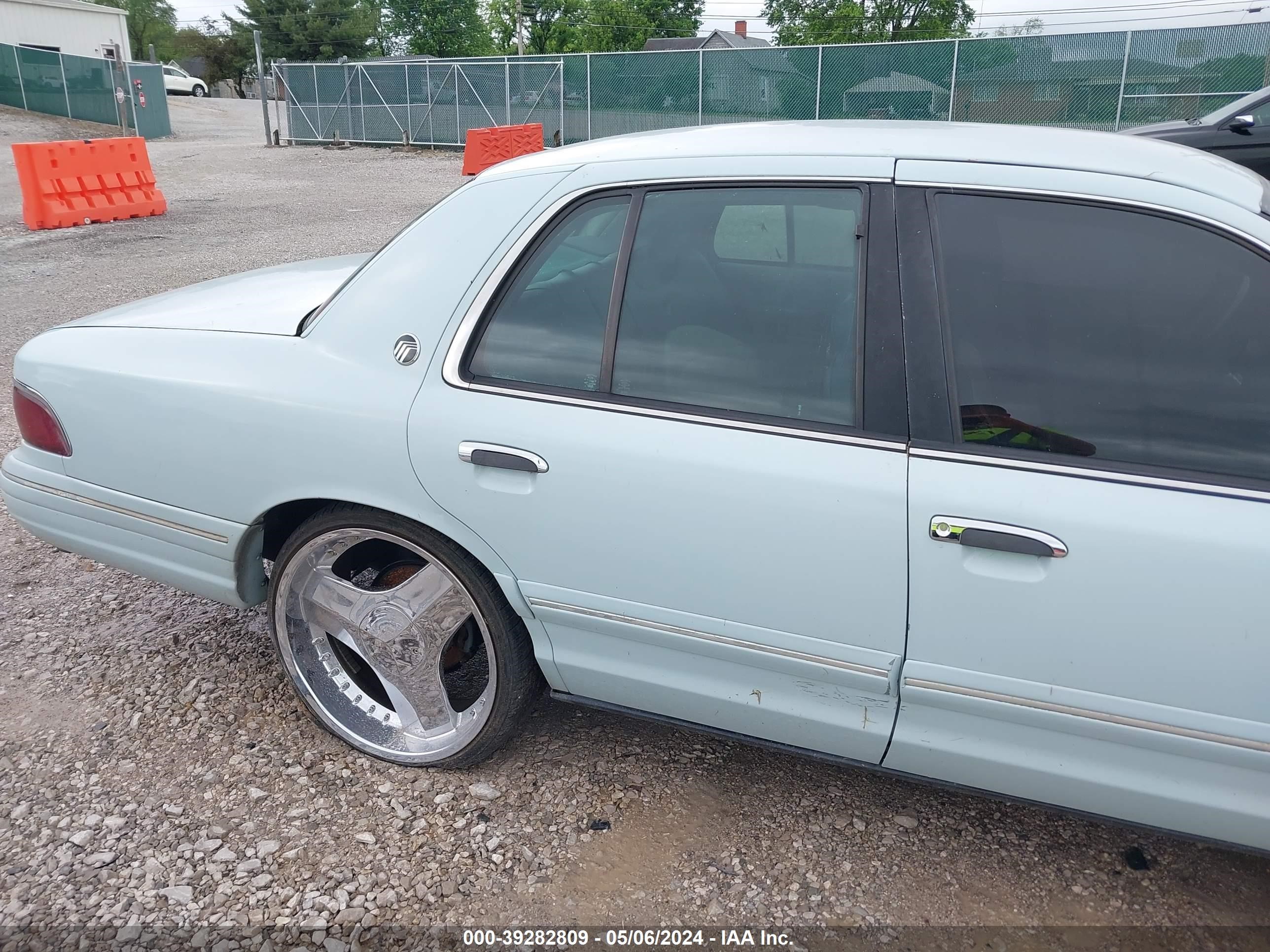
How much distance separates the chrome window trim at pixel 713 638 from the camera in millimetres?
2184

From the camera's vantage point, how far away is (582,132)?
24172 millimetres

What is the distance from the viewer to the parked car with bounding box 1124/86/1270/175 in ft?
28.4

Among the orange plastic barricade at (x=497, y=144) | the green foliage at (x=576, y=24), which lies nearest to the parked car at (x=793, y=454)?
the orange plastic barricade at (x=497, y=144)

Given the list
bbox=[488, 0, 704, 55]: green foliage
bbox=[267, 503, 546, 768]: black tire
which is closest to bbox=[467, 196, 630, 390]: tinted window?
bbox=[267, 503, 546, 768]: black tire

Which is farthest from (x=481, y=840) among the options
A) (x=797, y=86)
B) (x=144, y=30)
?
(x=144, y=30)

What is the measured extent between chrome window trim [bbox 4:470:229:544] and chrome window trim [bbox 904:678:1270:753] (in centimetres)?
193

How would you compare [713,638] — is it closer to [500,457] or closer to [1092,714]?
[500,457]

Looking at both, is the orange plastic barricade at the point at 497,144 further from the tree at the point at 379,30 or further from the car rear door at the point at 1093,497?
the tree at the point at 379,30

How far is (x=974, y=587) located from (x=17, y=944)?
2258 millimetres

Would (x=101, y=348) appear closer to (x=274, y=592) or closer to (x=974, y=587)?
(x=274, y=592)

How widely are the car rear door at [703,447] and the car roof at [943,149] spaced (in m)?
0.11

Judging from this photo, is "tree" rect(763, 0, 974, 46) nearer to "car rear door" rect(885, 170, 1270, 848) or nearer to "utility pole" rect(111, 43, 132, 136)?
"utility pole" rect(111, 43, 132, 136)

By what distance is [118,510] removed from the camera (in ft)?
9.67

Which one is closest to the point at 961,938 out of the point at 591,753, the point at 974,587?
the point at 974,587
